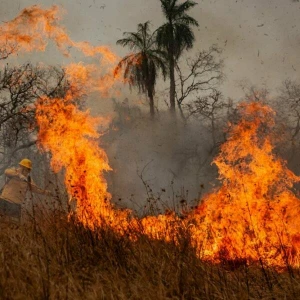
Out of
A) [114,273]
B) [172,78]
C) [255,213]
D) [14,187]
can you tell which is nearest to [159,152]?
[172,78]

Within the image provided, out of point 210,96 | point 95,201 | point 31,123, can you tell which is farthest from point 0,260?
point 210,96

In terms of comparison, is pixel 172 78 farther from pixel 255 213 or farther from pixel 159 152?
pixel 255 213

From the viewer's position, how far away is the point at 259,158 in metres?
9.84

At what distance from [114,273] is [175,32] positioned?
80.8ft

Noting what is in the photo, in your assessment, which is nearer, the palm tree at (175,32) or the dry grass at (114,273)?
the dry grass at (114,273)

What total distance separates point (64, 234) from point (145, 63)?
21705mm

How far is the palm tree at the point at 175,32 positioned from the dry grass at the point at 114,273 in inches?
903

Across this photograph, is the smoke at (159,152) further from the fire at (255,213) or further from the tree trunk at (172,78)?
the fire at (255,213)

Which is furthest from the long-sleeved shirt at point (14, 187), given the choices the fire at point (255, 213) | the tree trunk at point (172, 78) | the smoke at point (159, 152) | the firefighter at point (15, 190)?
the tree trunk at point (172, 78)

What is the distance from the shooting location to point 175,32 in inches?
1056

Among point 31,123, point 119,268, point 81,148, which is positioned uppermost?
point 31,123

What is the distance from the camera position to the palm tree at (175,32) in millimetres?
26688

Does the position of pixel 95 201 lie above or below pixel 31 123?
below

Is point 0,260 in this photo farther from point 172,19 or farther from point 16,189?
point 172,19
